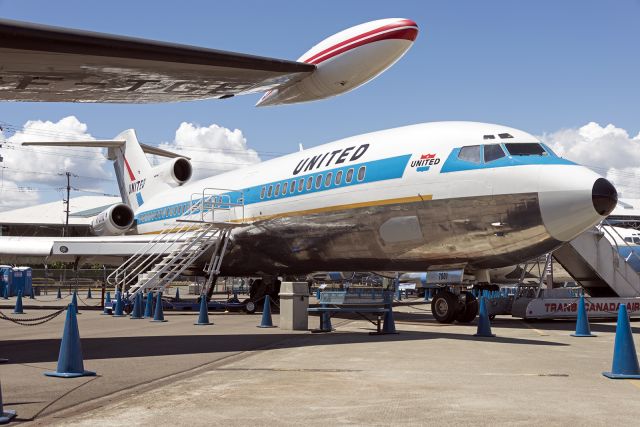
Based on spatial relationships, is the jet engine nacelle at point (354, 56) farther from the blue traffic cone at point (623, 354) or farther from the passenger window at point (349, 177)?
the passenger window at point (349, 177)

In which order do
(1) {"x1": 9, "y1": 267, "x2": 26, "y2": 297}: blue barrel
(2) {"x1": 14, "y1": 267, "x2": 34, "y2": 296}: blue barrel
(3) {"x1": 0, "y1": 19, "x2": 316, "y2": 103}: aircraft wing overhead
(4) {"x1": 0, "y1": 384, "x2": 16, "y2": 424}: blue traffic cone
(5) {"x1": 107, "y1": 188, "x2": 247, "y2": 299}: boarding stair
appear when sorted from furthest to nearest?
(1) {"x1": 9, "y1": 267, "x2": 26, "y2": 297}: blue barrel → (2) {"x1": 14, "y1": 267, "x2": 34, "y2": 296}: blue barrel → (5) {"x1": 107, "y1": 188, "x2": 247, "y2": 299}: boarding stair → (3) {"x1": 0, "y1": 19, "x2": 316, "y2": 103}: aircraft wing overhead → (4) {"x1": 0, "y1": 384, "x2": 16, "y2": 424}: blue traffic cone

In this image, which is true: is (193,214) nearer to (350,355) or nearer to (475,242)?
(475,242)

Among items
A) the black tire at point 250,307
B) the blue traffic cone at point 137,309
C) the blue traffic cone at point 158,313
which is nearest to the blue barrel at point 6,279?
the black tire at point 250,307

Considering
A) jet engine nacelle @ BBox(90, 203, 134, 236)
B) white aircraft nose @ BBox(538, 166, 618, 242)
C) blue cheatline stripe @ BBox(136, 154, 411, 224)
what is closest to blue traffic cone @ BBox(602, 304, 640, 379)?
white aircraft nose @ BBox(538, 166, 618, 242)

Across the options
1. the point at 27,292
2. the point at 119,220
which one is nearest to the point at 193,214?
the point at 119,220

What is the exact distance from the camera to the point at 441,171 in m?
14.3

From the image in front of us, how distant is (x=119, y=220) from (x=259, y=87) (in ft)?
60.9

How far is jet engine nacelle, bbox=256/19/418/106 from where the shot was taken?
8312mm

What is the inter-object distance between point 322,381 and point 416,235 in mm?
7332

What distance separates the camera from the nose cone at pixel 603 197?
12625 millimetres

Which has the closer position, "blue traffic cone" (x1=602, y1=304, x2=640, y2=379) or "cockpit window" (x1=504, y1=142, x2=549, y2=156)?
"blue traffic cone" (x1=602, y1=304, x2=640, y2=379)

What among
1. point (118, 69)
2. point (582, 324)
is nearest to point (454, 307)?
point (582, 324)

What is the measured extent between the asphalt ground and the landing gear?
2454 mm

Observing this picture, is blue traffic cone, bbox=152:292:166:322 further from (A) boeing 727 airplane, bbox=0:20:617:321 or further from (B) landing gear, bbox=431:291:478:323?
(B) landing gear, bbox=431:291:478:323
